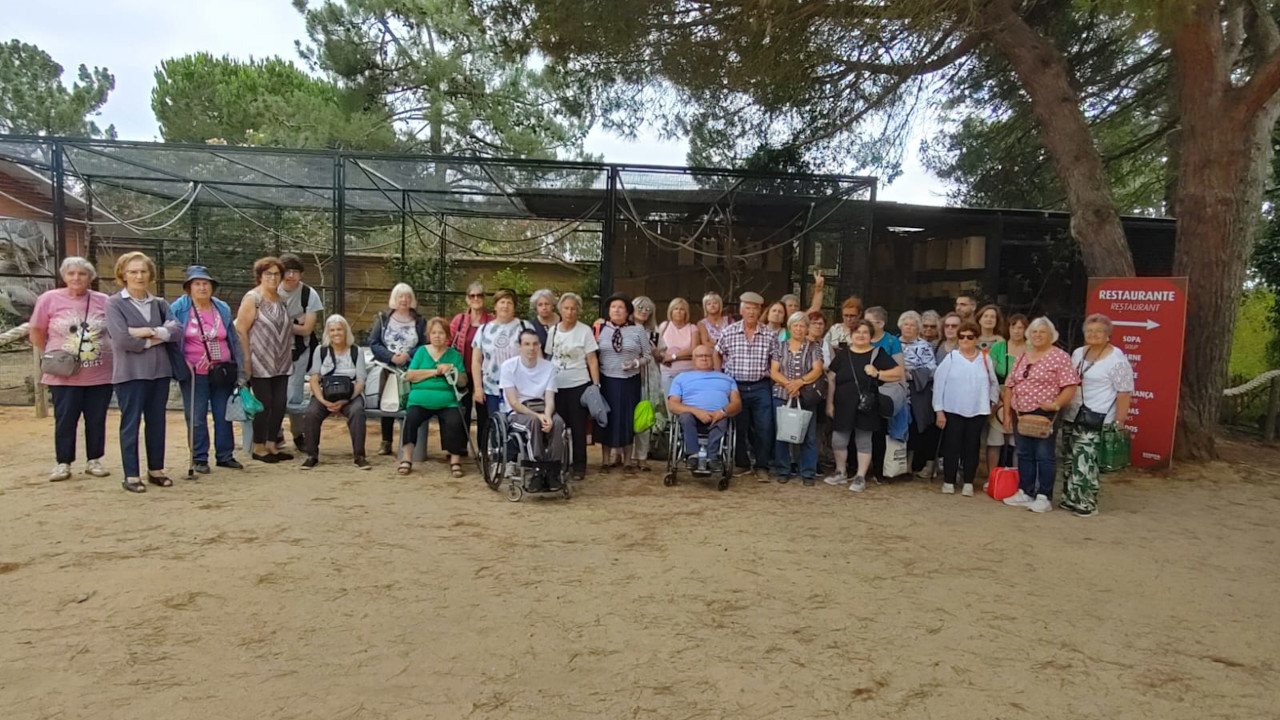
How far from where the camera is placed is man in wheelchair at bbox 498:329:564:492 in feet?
15.3

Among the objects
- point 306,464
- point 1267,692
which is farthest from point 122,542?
point 1267,692

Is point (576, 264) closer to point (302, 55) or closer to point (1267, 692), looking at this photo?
point (302, 55)

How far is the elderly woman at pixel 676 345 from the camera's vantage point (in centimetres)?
557

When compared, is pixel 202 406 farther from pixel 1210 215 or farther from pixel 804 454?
pixel 1210 215

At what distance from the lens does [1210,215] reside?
6.33 m

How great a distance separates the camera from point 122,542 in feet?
12.0

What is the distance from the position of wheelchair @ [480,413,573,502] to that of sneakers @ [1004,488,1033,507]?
9.52 feet

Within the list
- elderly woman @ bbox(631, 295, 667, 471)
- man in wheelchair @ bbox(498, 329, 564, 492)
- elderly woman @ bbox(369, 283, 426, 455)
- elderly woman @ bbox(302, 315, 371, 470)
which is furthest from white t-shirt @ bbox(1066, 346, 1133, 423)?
elderly woman @ bbox(302, 315, 371, 470)

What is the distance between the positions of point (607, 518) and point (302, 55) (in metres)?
13.3

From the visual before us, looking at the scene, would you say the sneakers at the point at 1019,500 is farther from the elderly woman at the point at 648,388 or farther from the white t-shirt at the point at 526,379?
the white t-shirt at the point at 526,379

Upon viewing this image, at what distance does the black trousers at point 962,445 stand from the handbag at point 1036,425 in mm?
330

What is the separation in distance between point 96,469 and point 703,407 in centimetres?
402

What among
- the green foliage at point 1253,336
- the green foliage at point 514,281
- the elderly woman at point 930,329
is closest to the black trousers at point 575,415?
the elderly woman at point 930,329

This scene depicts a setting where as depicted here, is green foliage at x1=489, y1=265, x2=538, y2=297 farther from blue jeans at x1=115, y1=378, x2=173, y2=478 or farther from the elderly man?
blue jeans at x1=115, y1=378, x2=173, y2=478
